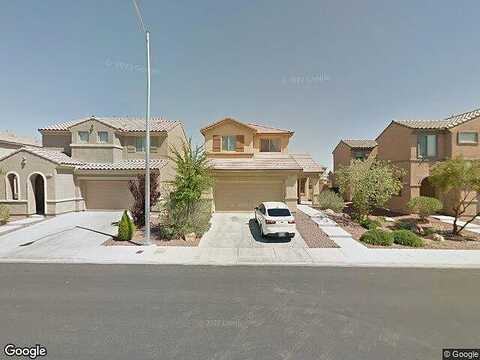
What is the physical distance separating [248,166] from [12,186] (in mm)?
17326

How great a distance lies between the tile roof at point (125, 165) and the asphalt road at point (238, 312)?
39.7 feet

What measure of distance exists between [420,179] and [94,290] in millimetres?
22775

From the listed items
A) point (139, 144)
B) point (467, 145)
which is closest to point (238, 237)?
point (139, 144)

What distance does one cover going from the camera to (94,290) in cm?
665

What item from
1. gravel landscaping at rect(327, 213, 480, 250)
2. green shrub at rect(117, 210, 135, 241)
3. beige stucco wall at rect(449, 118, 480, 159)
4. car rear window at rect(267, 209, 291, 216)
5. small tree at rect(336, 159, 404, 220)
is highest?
beige stucco wall at rect(449, 118, 480, 159)

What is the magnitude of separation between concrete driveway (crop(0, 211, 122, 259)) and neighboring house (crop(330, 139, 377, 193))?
83.2 ft

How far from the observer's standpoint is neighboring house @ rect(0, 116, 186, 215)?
679 inches

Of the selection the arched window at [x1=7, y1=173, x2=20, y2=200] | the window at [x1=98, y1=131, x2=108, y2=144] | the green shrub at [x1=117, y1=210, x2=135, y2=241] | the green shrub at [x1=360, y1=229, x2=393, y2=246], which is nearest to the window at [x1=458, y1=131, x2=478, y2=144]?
the green shrub at [x1=360, y1=229, x2=393, y2=246]

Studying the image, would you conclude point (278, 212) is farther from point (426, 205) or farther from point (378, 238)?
point (426, 205)

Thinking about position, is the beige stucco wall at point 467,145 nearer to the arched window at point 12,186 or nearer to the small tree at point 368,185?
the small tree at point 368,185

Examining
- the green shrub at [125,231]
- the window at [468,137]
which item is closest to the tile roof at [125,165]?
the green shrub at [125,231]

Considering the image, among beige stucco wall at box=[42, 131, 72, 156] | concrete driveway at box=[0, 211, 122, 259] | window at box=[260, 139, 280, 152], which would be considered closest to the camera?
concrete driveway at box=[0, 211, 122, 259]

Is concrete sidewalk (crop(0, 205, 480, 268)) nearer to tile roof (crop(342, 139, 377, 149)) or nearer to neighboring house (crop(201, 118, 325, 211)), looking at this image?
neighboring house (crop(201, 118, 325, 211))

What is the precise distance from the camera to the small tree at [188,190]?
12.6 m
